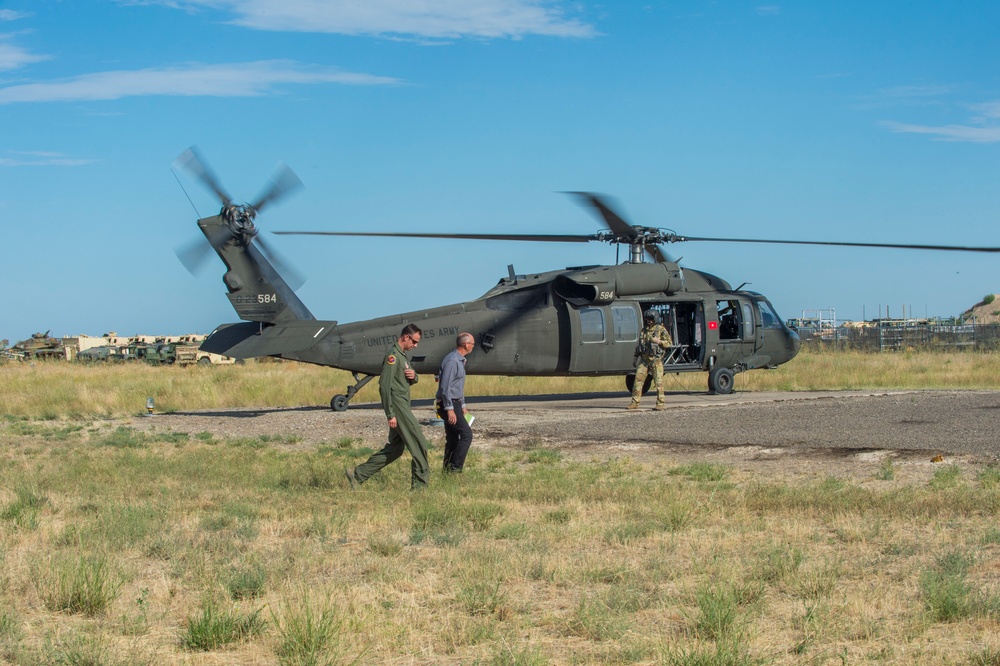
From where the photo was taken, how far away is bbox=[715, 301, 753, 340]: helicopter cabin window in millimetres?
22219

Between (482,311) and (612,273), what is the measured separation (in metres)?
2.70

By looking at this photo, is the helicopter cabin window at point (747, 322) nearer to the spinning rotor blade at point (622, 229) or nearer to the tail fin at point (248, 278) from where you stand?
the spinning rotor blade at point (622, 229)

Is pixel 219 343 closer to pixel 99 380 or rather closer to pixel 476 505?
pixel 476 505

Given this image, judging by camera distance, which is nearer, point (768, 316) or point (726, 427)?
point (726, 427)

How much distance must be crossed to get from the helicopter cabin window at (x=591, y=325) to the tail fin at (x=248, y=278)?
571 centimetres

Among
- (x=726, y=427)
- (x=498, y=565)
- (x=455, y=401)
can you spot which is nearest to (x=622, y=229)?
(x=726, y=427)

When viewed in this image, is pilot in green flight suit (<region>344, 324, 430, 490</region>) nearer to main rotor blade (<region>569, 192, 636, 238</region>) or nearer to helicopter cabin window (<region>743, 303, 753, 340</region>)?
main rotor blade (<region>569, 192, 636, 238</region>)

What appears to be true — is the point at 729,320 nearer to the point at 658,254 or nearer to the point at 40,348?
the point at 658,254

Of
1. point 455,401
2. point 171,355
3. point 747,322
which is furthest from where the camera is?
point 171,355

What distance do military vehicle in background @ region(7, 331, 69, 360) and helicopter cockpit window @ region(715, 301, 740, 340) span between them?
47.8 metres

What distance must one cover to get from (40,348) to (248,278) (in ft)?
159

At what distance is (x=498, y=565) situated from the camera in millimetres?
7117

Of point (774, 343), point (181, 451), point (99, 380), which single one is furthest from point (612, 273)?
point (99, 380)

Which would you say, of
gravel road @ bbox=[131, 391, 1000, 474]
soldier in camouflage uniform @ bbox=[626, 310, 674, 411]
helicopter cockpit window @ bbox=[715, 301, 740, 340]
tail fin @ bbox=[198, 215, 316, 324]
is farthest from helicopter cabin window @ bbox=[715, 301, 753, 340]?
tail fin @ bbox=[198, 215, 316, 324]
